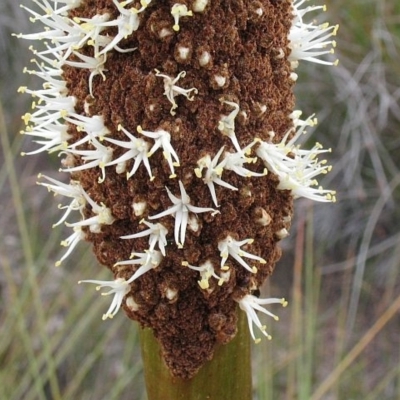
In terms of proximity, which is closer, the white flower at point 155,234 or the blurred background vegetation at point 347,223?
the white flower at point 155,234

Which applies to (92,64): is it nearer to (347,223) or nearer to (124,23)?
(124,23)

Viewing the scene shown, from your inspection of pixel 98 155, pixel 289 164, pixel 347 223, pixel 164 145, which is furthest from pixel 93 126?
pixel 347 223

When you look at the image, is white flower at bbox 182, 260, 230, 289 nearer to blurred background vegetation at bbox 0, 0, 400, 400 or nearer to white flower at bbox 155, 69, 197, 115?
white flower at bbox 155, 69, 197, 115

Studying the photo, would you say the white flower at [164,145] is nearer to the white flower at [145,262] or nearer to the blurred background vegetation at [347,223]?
the white flower at [145,262]

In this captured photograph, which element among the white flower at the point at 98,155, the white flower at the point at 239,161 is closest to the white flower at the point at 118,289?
the white flower at the point at 98,155

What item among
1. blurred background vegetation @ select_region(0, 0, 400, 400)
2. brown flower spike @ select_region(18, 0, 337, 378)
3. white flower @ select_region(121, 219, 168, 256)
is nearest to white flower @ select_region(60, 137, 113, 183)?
brown flower spike @ select_region(18, 0, 337, 378)

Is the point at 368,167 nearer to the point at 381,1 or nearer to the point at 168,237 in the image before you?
the point at 381,1

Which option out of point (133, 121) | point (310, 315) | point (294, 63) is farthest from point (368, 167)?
point (133, 121)
